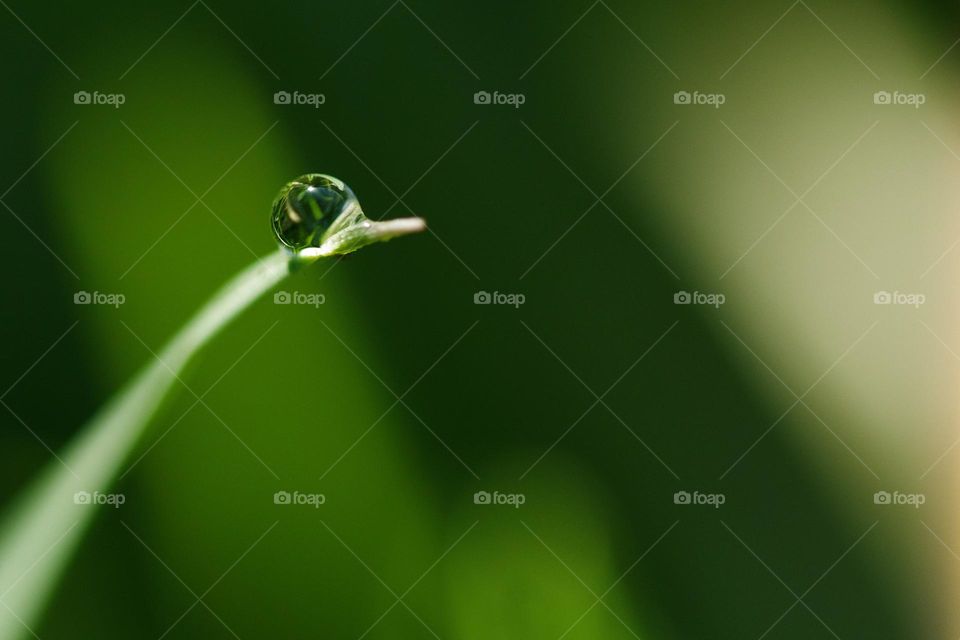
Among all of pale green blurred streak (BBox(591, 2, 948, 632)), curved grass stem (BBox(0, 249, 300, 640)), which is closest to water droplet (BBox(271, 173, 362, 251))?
curved grass stem (BBox(0, 249, 300, 640))

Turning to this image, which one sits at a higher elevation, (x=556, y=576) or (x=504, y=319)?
(x=504, y=319)

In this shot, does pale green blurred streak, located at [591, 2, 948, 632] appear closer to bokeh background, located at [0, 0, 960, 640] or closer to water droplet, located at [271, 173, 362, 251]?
bokeh background, located at [0, 0, 960, 640]

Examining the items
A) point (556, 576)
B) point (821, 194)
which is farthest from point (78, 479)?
point (821, 194)

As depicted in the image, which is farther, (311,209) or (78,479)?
(78,479)

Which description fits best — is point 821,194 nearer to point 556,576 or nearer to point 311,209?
point 556,576

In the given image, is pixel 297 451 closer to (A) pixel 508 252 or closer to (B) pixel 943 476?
(A) pixel 508 252

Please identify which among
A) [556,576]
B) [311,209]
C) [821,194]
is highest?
[821,194]

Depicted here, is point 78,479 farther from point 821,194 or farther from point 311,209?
point 821,194
